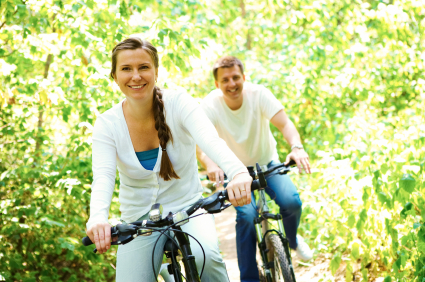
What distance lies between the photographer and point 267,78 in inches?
262

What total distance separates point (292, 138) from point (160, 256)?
1447mm

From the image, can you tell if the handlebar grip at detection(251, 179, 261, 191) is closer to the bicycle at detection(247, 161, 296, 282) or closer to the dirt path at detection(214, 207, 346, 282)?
the bicycle at detection(247, 161, 296, 282)

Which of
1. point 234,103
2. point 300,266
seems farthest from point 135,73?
point 300,266

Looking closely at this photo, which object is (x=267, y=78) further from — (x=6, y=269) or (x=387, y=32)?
(x=6, y=269)

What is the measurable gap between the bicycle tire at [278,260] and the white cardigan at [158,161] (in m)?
0.82

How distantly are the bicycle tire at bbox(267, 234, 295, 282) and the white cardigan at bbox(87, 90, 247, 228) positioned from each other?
2.69 feet

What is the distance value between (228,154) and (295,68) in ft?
15.8

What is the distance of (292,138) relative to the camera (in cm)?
309

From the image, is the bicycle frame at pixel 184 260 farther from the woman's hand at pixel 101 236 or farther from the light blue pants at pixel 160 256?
Result: the woman's hand at pixel 101 236

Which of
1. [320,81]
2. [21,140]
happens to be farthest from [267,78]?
[21,140]

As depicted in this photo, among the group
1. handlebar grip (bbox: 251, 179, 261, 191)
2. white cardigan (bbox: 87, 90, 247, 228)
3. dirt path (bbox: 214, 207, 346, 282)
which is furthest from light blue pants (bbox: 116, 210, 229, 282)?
dirt path (bbox: 214, 207, 346, 282)

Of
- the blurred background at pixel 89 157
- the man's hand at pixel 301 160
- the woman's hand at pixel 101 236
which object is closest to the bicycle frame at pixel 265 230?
the man's hand at pixel 301 160

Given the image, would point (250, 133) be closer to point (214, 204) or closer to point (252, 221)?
point (252, 221)

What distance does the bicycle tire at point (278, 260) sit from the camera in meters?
2.72
